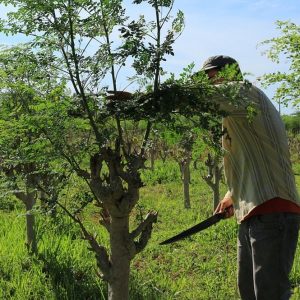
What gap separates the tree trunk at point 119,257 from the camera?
2.33m

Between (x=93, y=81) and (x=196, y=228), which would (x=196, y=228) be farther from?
(x=93, y=81)

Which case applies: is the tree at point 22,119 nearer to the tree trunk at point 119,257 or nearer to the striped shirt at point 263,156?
the tree trunk at point 119,257

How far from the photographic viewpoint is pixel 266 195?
8.76ft

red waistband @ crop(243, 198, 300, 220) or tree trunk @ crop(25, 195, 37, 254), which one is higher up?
red waistband @ crop(243, 198, 300, 220)

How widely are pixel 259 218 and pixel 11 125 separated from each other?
1433 millimetres

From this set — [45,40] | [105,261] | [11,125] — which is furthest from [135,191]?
[45,40]

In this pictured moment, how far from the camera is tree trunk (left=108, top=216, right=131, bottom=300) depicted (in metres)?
2.33

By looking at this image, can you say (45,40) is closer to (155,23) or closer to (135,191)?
(155,23)

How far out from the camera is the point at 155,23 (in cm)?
214

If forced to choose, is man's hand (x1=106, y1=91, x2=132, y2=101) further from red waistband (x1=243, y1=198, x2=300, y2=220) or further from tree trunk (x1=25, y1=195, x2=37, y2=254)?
tree trunk (x1=25, y1=195, x2=37, y2=254)

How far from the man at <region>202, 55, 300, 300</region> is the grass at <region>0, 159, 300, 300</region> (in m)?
1.02

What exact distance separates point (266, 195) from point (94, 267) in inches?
78.5

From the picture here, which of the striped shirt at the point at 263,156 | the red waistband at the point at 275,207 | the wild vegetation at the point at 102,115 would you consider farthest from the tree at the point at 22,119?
the red waistband at the point at 275,207

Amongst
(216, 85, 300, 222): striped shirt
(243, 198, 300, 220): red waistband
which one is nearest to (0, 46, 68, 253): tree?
(216, 85, 300, 222): striped shirt
